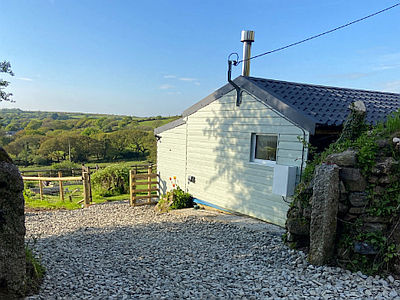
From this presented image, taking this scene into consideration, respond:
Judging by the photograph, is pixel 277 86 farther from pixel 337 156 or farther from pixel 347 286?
pixel 347 286

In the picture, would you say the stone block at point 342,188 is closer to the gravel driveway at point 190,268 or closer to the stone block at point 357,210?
the stone block at point 357,210

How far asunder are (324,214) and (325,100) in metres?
3.98

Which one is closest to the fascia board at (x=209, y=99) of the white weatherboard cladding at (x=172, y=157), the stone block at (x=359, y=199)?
the white weatherboard cladding at (x=172, y=157)

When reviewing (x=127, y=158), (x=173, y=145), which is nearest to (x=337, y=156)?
(x=173, y=145)

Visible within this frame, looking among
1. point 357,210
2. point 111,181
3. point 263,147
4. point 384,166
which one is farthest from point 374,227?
point 111,181

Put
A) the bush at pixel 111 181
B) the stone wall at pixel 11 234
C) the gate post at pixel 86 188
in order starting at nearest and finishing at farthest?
the stone wall at pixel 11 234 → the gate post at pixel 86 188 → the bush at pixel 111 181

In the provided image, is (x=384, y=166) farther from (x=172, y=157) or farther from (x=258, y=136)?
(x=172, y=157)

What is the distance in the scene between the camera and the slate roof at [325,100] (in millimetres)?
5584

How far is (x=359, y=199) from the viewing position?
348cm

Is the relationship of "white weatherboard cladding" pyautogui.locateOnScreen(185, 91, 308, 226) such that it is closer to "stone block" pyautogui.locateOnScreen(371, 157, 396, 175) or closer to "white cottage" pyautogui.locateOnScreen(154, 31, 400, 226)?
"white cottage" pyautogui.locateOnScreen(154, 31, 400, 226)

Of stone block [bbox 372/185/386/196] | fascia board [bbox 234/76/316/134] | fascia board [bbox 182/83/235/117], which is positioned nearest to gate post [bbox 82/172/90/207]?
fascia board [bbox 182/83/235/117]

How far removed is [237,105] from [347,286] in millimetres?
5025

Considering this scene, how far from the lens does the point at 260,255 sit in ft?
13.8

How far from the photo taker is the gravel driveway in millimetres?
3070
